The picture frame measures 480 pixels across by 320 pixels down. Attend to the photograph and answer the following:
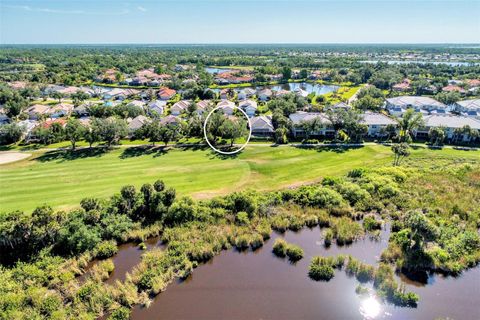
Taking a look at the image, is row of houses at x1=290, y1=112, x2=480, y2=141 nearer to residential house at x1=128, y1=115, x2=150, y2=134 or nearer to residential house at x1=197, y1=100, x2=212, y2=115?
residential house at x1=197, y1=100, x2=212, y2=115

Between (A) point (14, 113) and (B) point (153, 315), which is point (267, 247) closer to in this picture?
(B) point (153, 315)

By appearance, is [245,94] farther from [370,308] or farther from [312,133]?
[370,308]

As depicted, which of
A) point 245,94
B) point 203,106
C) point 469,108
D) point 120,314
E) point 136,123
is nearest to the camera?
point 120,314

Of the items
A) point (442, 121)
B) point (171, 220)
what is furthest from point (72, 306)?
point (442, 121)

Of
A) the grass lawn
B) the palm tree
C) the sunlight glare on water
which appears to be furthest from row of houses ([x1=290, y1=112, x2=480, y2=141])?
the sunlight glare on water

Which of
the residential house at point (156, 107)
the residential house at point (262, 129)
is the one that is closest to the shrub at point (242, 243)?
the residential house at point (262, 129)

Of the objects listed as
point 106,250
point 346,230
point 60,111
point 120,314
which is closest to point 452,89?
point 346,230
